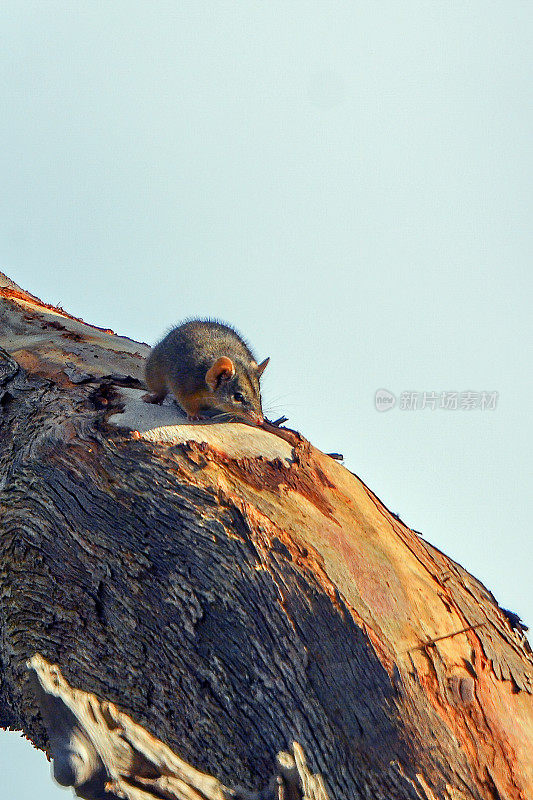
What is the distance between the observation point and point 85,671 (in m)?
5.25

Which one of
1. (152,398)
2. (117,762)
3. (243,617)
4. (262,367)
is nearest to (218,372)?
(152,398)

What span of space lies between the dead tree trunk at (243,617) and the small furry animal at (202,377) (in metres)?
0.56

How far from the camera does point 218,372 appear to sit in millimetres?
6484

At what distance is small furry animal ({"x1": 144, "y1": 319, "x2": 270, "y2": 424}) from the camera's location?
645cm

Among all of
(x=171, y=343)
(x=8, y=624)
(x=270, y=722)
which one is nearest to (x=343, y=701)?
(x=270, y=722)

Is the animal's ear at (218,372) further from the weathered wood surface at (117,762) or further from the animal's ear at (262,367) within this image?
the weathered wood surface at (117,762)

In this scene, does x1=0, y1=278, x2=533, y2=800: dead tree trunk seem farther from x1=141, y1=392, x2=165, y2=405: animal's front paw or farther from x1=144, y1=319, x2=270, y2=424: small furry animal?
x1=144, y1=319, x2=270, y2=424: small furry animal

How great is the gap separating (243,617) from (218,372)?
263 cm

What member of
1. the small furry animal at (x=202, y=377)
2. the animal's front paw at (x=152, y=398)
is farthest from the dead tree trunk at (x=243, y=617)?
the small furry animal at (x=202, y=377)

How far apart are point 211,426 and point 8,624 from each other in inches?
93.6

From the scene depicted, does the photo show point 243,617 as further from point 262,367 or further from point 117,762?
point 262,367

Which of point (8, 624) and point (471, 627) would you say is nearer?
point (471, 627)

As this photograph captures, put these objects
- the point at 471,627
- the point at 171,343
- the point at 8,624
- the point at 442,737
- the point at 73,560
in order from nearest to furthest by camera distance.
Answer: the point at 442,737
the point at 471,627
the point at 73,560
the point at 8,624
the point at 171,343

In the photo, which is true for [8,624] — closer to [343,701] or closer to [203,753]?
[203,753]
